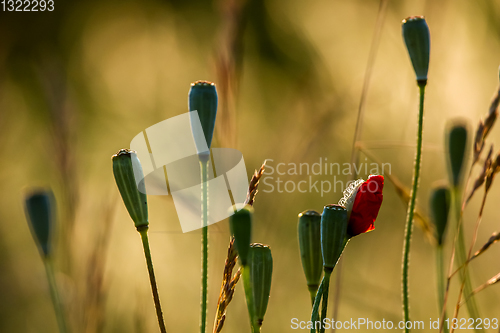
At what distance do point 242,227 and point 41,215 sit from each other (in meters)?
0.45

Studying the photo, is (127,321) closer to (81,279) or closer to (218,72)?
(81,279)

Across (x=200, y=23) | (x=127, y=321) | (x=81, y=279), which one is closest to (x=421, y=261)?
(x=127, y=321)

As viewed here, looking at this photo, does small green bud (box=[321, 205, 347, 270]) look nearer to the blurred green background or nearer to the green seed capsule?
the green seed capsule

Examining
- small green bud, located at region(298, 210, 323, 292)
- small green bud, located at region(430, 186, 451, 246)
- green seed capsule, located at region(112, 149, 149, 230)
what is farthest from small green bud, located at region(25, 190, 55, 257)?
small green bud, located at region(430, 186, 451, 246)

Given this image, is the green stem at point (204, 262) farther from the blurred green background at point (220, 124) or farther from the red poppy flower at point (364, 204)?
the blurred green background at point (220, 124)

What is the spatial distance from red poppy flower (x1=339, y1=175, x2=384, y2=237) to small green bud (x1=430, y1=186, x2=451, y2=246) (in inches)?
11.1

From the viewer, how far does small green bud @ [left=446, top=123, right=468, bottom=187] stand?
1.01 metres

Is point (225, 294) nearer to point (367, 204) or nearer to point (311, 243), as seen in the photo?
point (311, 243)

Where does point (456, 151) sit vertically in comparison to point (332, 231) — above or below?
above

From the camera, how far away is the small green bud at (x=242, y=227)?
0.67 metres

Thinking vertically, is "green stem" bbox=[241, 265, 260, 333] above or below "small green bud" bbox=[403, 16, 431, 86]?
below

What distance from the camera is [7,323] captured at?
2.22 meters

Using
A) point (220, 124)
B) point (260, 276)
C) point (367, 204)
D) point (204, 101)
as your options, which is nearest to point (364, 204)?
point (367, 204)

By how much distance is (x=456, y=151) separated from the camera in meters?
1.02
